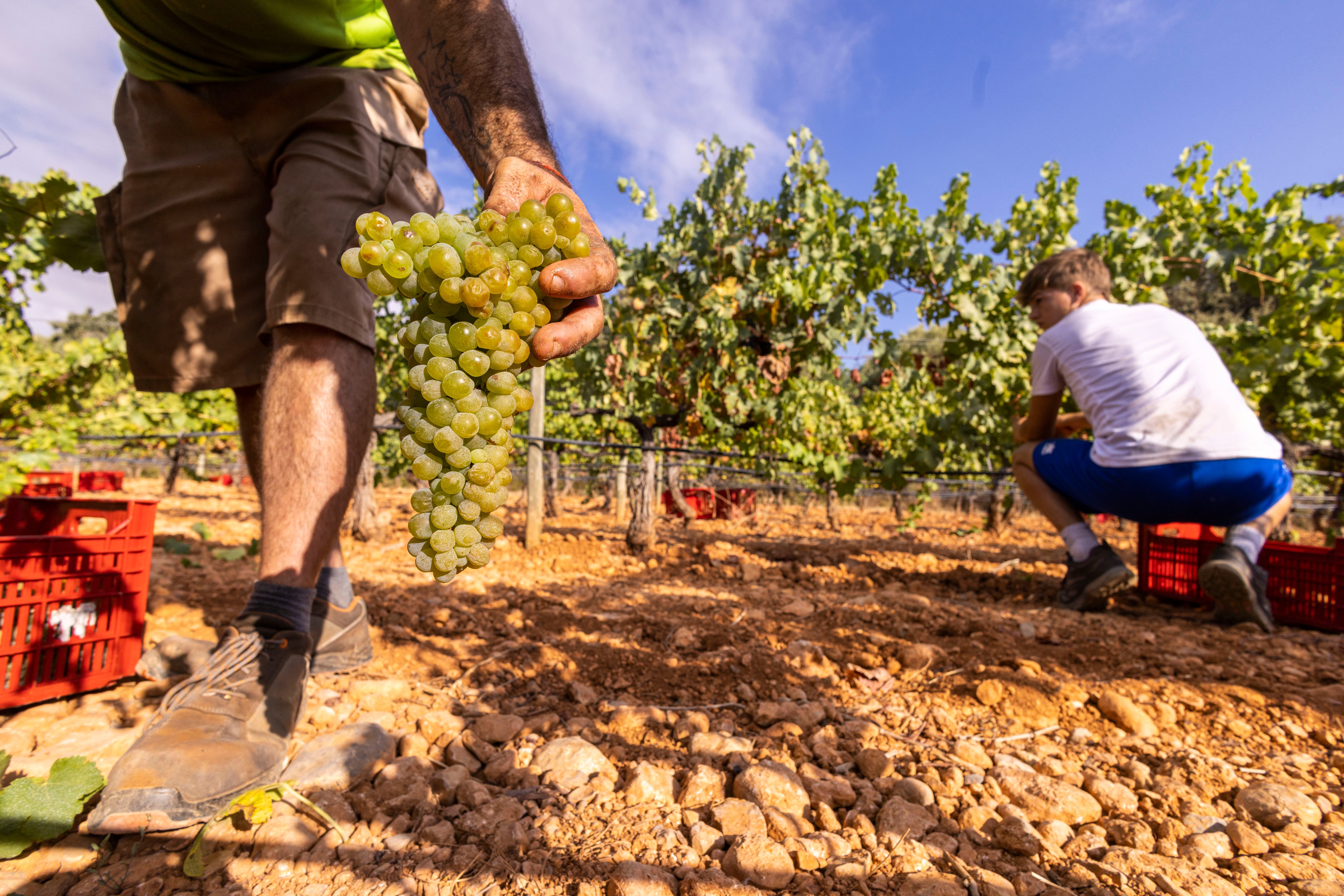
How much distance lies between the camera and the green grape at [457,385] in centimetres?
89

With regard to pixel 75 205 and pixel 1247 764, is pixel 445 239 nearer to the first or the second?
pixel 1247 764

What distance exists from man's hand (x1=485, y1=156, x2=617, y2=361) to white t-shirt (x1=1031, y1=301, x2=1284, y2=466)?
2.70m

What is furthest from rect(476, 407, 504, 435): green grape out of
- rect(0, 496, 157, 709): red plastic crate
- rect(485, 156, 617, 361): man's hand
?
rect(0, 496, 157, 709): red plastic crate

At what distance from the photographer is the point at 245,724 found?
1337 mm

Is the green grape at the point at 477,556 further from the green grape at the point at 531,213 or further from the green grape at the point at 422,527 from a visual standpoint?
the green grape at the point at 531,213

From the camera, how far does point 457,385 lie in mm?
892

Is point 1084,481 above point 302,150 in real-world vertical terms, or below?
below

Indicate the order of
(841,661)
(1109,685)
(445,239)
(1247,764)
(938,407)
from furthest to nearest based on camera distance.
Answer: (938,407) → (841,661) → (1109,685) → (1247,764) → (445,239)

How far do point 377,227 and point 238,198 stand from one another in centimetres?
141

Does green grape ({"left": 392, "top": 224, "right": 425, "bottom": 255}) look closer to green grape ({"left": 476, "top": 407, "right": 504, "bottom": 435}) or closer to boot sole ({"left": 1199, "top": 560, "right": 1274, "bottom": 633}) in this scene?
green grape ({"left": 476, "top": 407, "right": 504, "bottom": 435})

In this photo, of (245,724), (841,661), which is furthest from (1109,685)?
(245,724)

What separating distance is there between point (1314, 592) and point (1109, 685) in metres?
1.94

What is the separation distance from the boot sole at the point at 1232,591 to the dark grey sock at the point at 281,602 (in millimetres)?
3359

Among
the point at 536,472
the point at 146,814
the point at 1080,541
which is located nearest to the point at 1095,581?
the point at 1080,541
